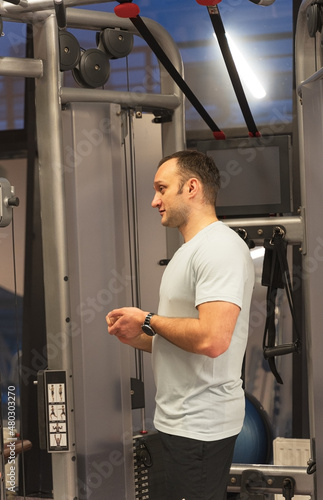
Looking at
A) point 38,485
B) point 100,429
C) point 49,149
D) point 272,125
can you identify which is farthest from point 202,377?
point 38,485

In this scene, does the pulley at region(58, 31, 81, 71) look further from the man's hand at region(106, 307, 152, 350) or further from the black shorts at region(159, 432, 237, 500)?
the black shorts at region(159, 432, 237, 500)

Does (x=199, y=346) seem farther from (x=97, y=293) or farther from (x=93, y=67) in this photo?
(x=93, y=67)

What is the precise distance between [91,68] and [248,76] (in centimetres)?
157

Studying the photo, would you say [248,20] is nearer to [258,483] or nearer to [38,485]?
[258,483]

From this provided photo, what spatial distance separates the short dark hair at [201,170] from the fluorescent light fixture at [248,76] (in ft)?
6.46

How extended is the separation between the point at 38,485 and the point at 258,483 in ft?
6.07

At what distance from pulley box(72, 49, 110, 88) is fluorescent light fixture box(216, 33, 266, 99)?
1491mm

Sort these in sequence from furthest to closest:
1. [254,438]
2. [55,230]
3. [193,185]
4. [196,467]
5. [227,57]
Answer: [254,438]
[227,57]
[55,230]
[193,185]
[196,467]

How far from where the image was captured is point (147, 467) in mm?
2719

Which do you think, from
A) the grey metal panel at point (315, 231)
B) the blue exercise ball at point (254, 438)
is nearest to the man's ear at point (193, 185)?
the grey metal panel at point (315, 231)

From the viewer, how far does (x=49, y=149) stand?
2555mm

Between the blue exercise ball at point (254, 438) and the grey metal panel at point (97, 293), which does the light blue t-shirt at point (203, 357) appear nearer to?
the grey metal panel at point (97, 293)

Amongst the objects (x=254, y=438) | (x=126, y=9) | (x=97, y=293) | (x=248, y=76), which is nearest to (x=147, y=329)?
(x=97, y=293)

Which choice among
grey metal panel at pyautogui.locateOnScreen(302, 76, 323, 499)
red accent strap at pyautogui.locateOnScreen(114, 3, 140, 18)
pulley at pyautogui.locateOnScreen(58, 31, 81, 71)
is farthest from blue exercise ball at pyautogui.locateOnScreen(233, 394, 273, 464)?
red accent strap at pyautogui.locateOnScreen(114, 3, 140, 18)
